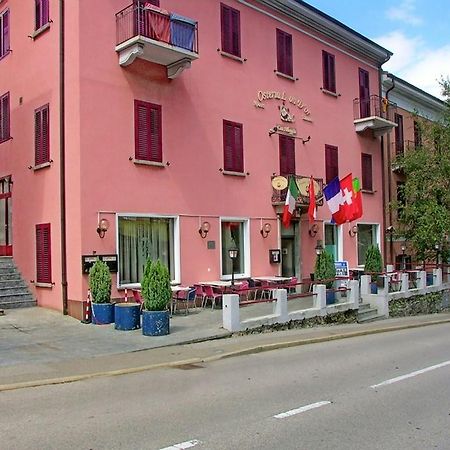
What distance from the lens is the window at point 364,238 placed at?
24.1 meters

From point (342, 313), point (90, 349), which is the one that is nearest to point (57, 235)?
point (90, 349)

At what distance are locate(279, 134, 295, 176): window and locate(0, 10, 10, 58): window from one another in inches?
373

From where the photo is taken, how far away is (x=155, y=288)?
12102 mm

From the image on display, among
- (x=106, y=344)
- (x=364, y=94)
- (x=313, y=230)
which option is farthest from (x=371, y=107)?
(x=106, y=344)

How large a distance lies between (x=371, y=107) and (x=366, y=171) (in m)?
2.75

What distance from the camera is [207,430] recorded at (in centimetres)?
581

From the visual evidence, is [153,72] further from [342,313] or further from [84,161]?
[342,313]

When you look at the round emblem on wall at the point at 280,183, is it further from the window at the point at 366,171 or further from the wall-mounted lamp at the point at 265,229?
the window at the point at 366,171

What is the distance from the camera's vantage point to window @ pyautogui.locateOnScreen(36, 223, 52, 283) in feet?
50.5

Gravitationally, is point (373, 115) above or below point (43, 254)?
above

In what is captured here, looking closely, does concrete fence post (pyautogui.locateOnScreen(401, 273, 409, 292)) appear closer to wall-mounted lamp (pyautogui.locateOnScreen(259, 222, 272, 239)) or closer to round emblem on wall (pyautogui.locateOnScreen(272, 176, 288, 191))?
wall-mounted lamp (pyautogui.locateOnScreen(259, 222, 272, 239))

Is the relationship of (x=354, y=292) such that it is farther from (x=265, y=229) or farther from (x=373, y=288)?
(x=265, y=229)

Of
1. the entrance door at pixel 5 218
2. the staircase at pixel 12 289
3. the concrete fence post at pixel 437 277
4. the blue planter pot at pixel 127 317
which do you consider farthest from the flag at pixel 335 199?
the entrance door at pixel 5 218

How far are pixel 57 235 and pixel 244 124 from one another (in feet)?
23.7
